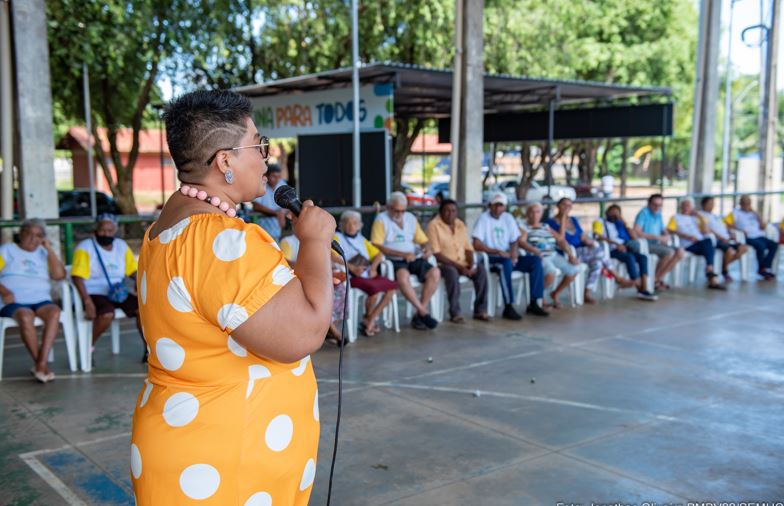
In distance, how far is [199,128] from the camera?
1.80 metres

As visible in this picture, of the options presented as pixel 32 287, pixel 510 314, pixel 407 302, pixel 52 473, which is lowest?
pixel 52 473

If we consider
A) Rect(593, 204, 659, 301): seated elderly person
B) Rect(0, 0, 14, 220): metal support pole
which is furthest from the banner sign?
Rect(0, 0, 14, 220): metal support pole

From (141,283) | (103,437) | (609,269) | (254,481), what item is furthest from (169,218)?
(609,269)

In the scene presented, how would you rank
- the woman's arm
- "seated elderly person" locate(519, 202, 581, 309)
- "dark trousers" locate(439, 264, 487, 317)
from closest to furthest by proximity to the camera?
the woman's arm → "dark trousers" locate(439, 264, 487, 317) → "seated elderly person" locate(519, 202, 581, 309)

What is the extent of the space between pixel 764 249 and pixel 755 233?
28 cm

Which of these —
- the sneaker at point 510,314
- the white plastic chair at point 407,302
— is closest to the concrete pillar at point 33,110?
the white plastic chair at point 407,302

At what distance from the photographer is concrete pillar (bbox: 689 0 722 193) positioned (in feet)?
42.0

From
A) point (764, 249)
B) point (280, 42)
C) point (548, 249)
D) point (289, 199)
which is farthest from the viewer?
point (280, 42)

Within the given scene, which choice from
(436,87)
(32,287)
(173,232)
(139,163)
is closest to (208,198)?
(173,232)

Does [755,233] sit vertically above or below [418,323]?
above

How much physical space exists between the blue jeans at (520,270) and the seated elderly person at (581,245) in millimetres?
606

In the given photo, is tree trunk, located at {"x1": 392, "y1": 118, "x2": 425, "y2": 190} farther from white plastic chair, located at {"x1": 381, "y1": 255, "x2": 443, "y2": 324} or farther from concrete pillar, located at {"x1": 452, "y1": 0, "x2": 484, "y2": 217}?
white plastic chair, located at {"x1": 381, "y1": 255, "x2": 443, "y2": 324}

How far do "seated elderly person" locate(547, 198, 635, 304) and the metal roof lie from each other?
296 centimetres

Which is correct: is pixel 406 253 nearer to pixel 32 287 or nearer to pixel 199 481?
pixel 32 287
